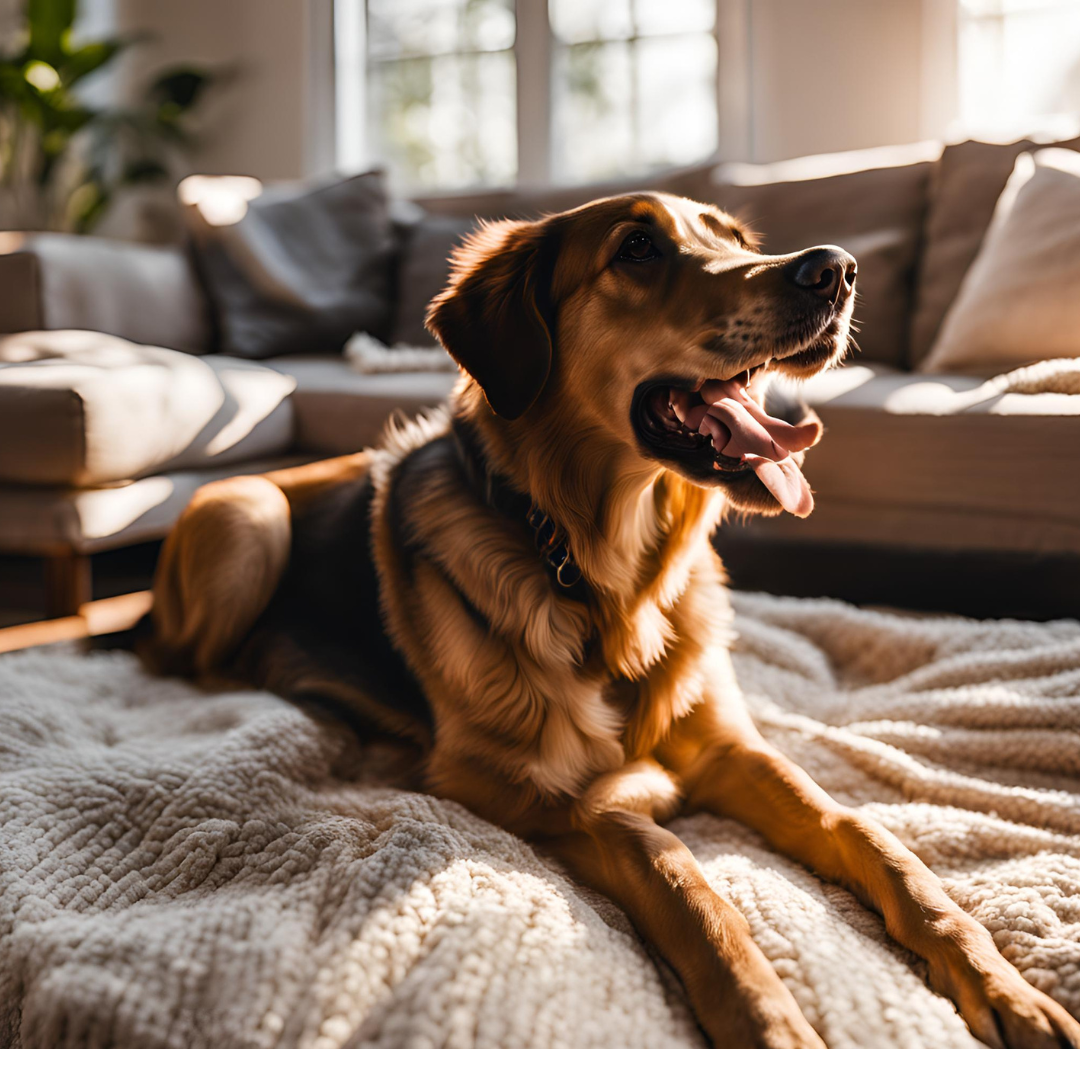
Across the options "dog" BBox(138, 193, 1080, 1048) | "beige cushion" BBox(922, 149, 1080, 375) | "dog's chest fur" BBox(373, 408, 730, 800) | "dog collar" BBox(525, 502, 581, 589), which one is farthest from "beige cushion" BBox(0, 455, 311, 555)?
"beige cushion" BBox(922, 149, 1080, 375)

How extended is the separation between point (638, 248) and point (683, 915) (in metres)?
0.87

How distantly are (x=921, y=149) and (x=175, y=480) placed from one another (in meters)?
2.72

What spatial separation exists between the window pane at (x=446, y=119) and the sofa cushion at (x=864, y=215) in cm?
209

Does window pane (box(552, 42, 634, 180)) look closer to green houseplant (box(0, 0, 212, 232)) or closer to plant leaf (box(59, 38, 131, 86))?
green houseplant (box(0, 0, 212, 232))

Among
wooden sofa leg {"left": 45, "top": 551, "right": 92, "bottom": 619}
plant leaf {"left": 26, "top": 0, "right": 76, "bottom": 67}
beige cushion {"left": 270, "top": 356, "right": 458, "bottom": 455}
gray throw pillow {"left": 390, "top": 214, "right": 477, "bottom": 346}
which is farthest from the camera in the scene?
plant leaf {"left": 26, "top": 0, "right": 76, "bottom": 67}

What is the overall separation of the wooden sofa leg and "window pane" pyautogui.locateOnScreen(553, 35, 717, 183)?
354 cm

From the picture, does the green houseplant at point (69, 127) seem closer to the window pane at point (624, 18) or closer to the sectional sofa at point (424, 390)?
the sectional sofa at point (424, 390)

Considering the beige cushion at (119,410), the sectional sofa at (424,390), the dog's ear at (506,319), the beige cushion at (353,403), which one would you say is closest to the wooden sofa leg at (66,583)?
the sectional sofa at (424,390)

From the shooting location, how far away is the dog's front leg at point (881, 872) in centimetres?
89

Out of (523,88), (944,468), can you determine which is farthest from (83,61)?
(944,468)

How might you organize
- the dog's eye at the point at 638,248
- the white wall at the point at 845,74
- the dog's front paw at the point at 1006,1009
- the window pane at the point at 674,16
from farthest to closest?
1. the window pane at the point at 674,16
2. the white wall at the point at 845,74
3. the dog's eye at the point at 638,248
4. the dog's front paw at the point at 1006,1009

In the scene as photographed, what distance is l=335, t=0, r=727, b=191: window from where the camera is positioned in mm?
4727
